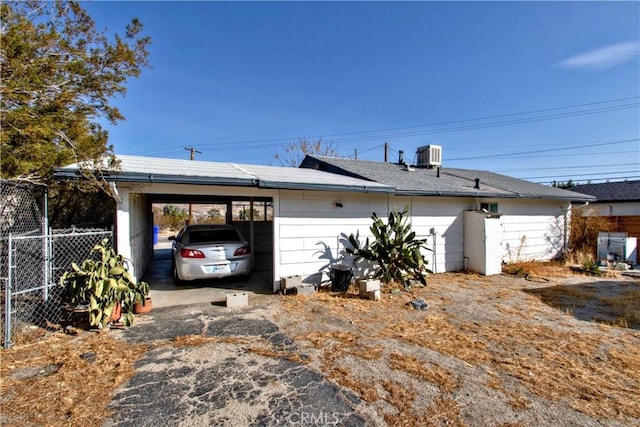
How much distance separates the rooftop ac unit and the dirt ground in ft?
27.4

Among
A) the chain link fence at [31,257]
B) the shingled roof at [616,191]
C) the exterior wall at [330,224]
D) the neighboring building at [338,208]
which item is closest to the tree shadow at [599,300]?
the neighboring building at [338,208]

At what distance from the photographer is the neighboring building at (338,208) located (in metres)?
5.94

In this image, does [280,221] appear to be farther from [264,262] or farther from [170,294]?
[264,262]

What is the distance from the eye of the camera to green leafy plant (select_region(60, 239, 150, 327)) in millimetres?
4387

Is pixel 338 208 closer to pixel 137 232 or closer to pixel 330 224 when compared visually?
pixel 330 224

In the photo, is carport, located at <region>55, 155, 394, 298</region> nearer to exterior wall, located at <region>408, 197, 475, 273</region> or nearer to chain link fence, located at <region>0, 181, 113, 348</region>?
chain link fence, located at <region>0, 181, 113, 348</region>

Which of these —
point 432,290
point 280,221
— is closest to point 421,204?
point 432,290

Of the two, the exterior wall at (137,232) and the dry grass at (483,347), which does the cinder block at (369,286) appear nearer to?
the dry grass at (483,347)

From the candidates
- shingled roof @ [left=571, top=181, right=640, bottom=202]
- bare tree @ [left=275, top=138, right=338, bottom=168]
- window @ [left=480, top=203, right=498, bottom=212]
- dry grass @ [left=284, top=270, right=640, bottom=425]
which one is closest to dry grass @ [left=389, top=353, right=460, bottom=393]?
dry grass @ [left=284, top=270, right=640, bottom=425]

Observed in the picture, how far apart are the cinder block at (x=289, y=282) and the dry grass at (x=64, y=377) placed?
10.2ft

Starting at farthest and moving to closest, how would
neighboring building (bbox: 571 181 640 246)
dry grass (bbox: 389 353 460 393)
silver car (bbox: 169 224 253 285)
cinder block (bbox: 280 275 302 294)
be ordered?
neighboring building (bbox: 571 181 640 246), silver car (bbox: 169 224 253 285), cinder block (bbox: 280 275 302 294), dry grass (bbox: 389 353 460 393)

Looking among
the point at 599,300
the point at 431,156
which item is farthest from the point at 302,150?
the point at 599,300

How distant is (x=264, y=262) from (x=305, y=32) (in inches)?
339

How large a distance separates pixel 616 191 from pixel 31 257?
23416mm
